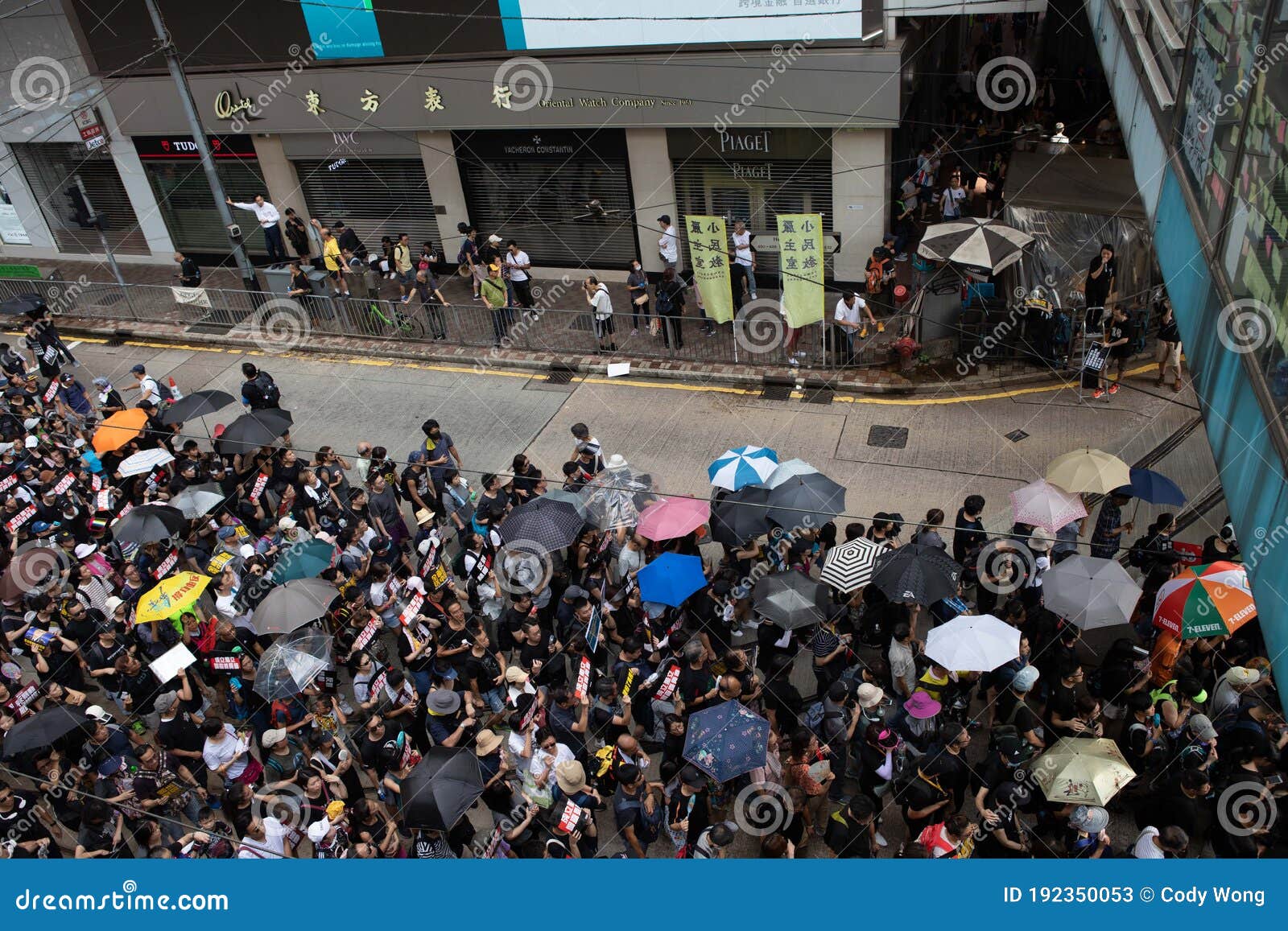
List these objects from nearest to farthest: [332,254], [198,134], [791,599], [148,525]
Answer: [791,599] < [148,525] < [198,134] < [332,254]

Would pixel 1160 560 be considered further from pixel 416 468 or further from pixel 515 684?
pixel 416 468

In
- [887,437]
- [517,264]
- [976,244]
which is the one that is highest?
[976,244]

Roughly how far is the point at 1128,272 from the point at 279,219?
15377 millimetres

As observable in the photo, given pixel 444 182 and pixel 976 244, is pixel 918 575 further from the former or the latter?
pixel 444 182

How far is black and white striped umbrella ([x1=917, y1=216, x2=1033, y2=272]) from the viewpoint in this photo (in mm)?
13688

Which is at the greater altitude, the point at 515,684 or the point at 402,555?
the point at 515,684

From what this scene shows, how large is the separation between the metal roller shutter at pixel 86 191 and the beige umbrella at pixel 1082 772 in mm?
21572

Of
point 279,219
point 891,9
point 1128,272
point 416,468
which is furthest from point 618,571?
point 279,219

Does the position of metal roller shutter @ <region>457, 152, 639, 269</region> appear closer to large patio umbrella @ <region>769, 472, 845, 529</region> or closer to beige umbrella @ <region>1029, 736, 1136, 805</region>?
large patio umbrella @ <region>769, 472, 845, 529</region>

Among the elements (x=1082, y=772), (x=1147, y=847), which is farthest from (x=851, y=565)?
(x=1147, y=847)

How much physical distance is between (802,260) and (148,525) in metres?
8.80

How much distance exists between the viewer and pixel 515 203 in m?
18.9

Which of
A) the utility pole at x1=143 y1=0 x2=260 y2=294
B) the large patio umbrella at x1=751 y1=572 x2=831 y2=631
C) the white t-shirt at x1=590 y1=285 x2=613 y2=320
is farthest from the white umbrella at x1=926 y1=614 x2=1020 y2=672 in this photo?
the utility pole at x1=143 y1=0 x2=260 y2=294

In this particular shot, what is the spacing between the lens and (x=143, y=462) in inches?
462
